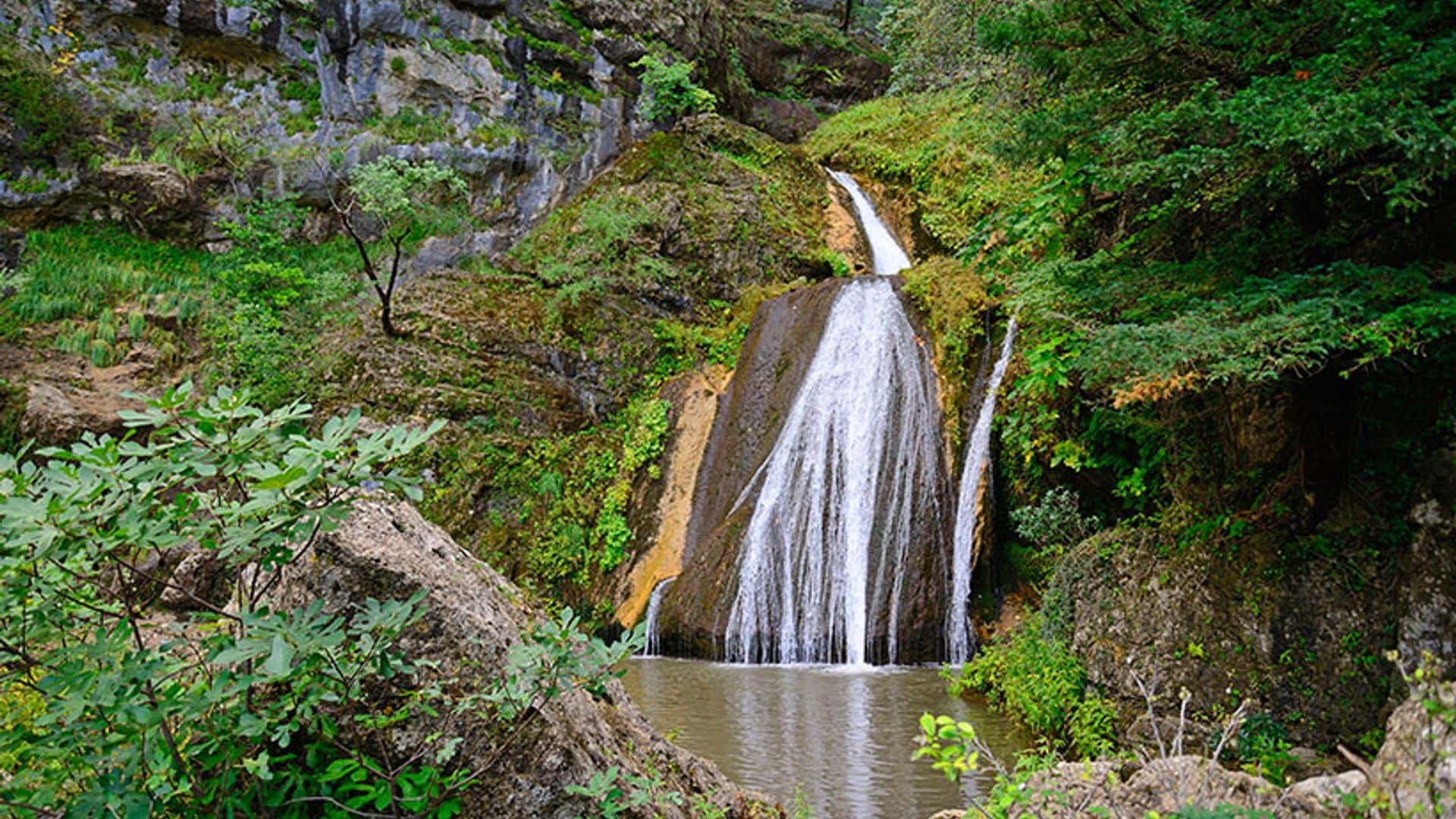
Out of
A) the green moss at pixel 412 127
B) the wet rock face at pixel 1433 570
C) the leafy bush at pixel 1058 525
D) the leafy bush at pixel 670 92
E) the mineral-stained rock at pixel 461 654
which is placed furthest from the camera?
the leafy bush at pixel 670 92

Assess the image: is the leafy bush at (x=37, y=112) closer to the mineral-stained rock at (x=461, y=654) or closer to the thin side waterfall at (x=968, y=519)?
the thin side waterfall at (x=968, y=519)

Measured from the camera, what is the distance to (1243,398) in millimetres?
5887

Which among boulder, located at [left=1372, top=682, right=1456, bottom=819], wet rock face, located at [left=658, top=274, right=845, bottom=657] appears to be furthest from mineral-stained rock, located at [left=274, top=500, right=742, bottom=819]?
wet rock face, located at [left=658, top=274, right=845, bottom=657]

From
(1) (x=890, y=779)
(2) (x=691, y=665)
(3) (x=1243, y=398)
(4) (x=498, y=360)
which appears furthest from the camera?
(4) (x=498, y=360)

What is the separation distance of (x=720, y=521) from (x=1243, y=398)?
266 inches

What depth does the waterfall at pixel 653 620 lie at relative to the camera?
400 inches

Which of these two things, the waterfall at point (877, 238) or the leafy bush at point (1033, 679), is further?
the waterfall at point (877, 238)

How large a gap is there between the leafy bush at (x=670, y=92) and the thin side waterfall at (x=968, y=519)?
10.4 metres

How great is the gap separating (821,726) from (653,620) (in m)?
4.31

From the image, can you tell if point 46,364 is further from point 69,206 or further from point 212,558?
point 212,558

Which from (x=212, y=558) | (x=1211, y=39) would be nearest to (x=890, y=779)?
(x=212, y=558)

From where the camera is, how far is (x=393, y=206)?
12.9 m


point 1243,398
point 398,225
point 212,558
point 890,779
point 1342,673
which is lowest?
point 890,779

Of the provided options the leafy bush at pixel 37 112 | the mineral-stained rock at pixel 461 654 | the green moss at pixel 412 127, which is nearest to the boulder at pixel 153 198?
the leafy bush at pixel 37 112
